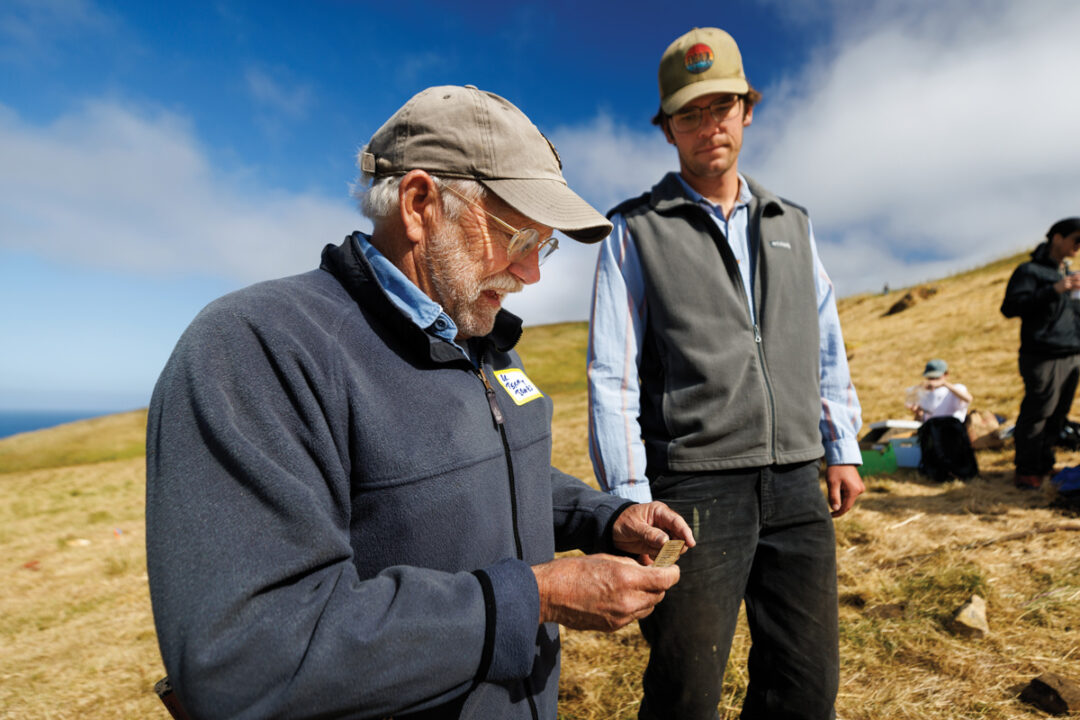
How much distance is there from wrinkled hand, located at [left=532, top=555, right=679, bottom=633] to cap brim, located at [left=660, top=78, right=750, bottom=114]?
1979 millimetres

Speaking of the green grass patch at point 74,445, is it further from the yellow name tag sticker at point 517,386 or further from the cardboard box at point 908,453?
the yellow name tag sticker at point 517,386

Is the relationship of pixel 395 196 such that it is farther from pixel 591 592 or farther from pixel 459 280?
pixel 591 592

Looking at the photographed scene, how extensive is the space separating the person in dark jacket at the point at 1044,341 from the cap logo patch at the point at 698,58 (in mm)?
6297

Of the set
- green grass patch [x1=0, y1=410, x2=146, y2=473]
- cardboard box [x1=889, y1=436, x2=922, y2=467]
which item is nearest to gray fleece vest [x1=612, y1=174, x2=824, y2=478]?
cardboard box [x1=889, y1=436, x2=922, y2=467]

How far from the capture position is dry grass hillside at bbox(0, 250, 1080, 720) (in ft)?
10.6

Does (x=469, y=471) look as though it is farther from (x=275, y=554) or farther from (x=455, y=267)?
(x=455, y=267)

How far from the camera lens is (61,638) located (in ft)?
17.2

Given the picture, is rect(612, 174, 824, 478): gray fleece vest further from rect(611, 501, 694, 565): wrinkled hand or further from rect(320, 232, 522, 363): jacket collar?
rect(320, 232, 522, 363): jacket collar

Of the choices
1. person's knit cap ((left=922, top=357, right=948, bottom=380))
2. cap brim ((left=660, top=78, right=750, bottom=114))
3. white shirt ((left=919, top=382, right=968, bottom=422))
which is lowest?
white shirt ((left=919, top=382, right=968, bottom=422))

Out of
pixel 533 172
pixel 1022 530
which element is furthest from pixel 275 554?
pixel 1022 530

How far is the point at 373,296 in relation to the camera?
1.35 m

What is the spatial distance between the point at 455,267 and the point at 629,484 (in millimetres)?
1151

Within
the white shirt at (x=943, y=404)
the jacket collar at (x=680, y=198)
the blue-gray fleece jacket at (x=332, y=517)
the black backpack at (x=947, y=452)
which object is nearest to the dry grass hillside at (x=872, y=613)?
the black backpack at (x=947, y=452)

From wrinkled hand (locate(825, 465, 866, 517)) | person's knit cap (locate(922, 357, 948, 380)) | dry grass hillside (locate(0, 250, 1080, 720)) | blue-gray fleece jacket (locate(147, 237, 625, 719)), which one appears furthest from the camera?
person's knit cap (locate(922, 357, 948, 380))
